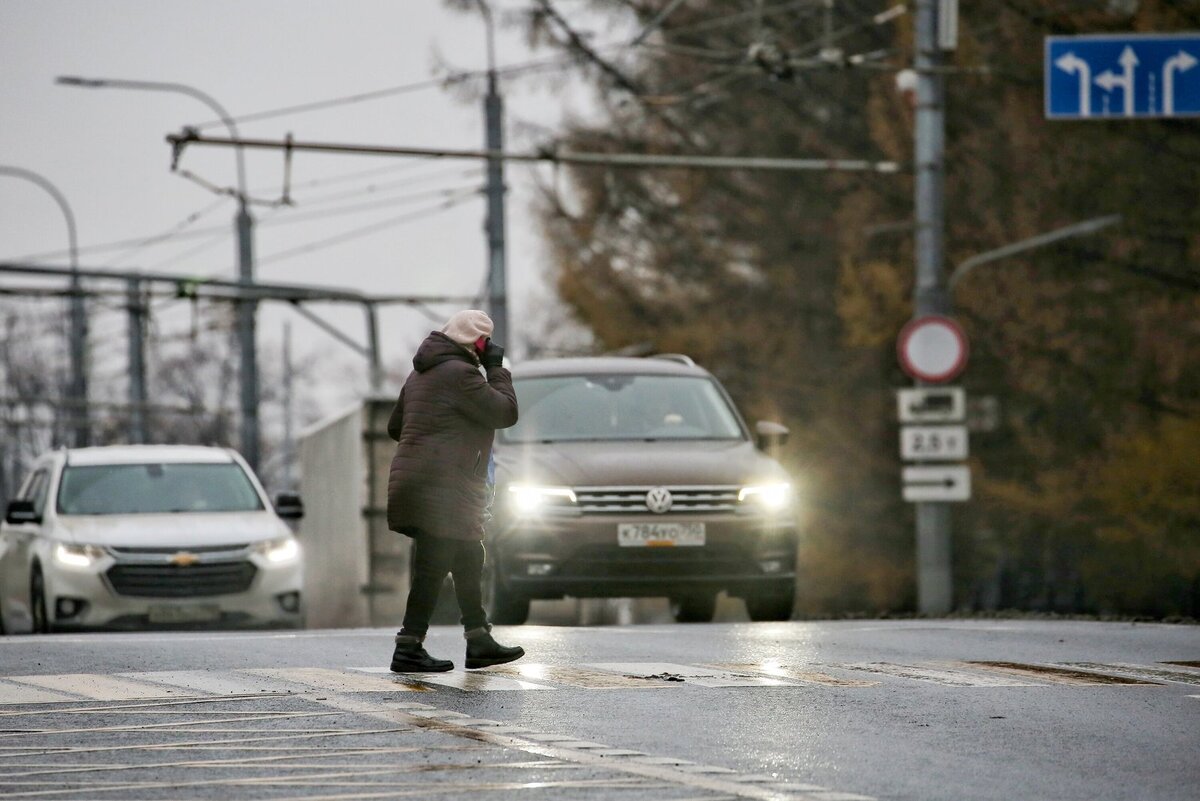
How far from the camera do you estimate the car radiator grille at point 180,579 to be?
18.2m

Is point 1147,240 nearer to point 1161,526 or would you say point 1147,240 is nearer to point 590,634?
point 1161,526

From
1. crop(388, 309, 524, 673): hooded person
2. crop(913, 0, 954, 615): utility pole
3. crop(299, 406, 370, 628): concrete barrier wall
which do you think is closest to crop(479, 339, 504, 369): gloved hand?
crop(388, 309, 524, 673): hooded person

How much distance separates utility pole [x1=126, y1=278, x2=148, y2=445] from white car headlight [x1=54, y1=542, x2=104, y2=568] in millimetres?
18612

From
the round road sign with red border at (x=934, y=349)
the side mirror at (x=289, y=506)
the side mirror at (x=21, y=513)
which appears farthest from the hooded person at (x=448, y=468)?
the round road sign with red border at (x=934, y=349)

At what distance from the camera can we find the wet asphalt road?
7684 mm

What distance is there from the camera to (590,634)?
47.4ft

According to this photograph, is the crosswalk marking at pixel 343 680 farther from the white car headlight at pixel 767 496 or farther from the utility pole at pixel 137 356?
the utility pole at pixel 137 356

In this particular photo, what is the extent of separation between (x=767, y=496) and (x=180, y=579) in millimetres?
4682

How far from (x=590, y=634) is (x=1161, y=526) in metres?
15.6

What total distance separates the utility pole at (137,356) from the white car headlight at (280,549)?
18274 millimetres

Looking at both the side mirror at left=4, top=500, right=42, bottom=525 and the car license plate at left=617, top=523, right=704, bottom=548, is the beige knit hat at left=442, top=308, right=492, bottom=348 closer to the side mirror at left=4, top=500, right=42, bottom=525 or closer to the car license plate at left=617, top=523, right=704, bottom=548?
the car license plate at left=617, top=523, right=704, bottom=548

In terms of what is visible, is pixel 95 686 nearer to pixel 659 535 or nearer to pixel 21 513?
pixel 659 535

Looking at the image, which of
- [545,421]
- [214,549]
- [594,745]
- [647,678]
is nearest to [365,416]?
[214,549]

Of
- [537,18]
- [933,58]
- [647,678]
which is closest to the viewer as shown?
[647,678]
